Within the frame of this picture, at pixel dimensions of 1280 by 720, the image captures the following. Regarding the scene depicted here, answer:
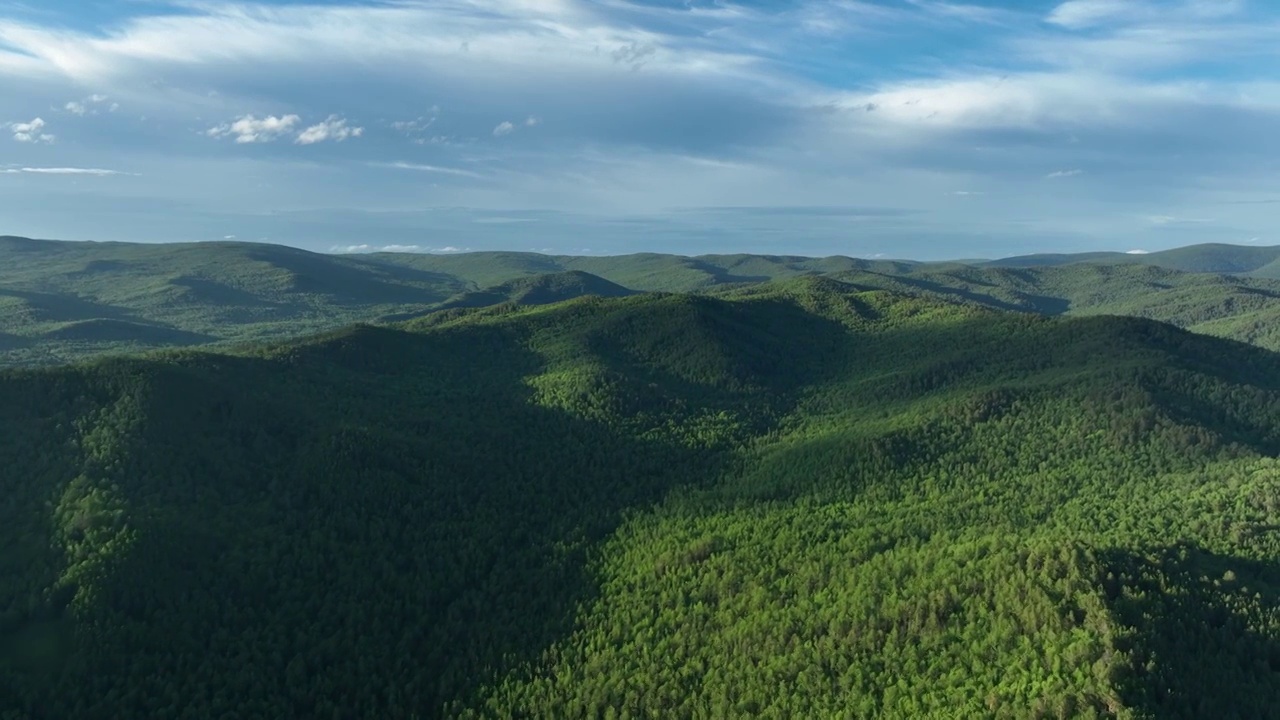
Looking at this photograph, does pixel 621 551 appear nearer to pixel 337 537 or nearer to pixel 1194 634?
pixel 337 537

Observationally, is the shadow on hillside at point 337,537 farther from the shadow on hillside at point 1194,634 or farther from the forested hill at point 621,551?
the shadow on hillside at point 1194,634

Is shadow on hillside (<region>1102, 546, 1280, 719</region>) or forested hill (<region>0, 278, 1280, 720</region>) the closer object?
shadow on hillside (<region>1102, 546, 1280, 719</region>)

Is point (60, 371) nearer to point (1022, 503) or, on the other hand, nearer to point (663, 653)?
point (663, 653)

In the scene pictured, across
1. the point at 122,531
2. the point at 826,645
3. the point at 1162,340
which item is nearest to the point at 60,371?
the point at 122,531

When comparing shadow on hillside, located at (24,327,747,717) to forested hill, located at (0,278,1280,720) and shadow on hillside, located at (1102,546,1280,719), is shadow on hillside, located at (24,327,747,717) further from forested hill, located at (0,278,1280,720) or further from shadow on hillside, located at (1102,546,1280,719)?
shadow on hillside, located at (1102,546,1280,719)

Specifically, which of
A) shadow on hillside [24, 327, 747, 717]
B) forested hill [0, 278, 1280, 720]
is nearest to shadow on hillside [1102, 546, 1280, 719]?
forested hill [0, 278, 1280, 720]
